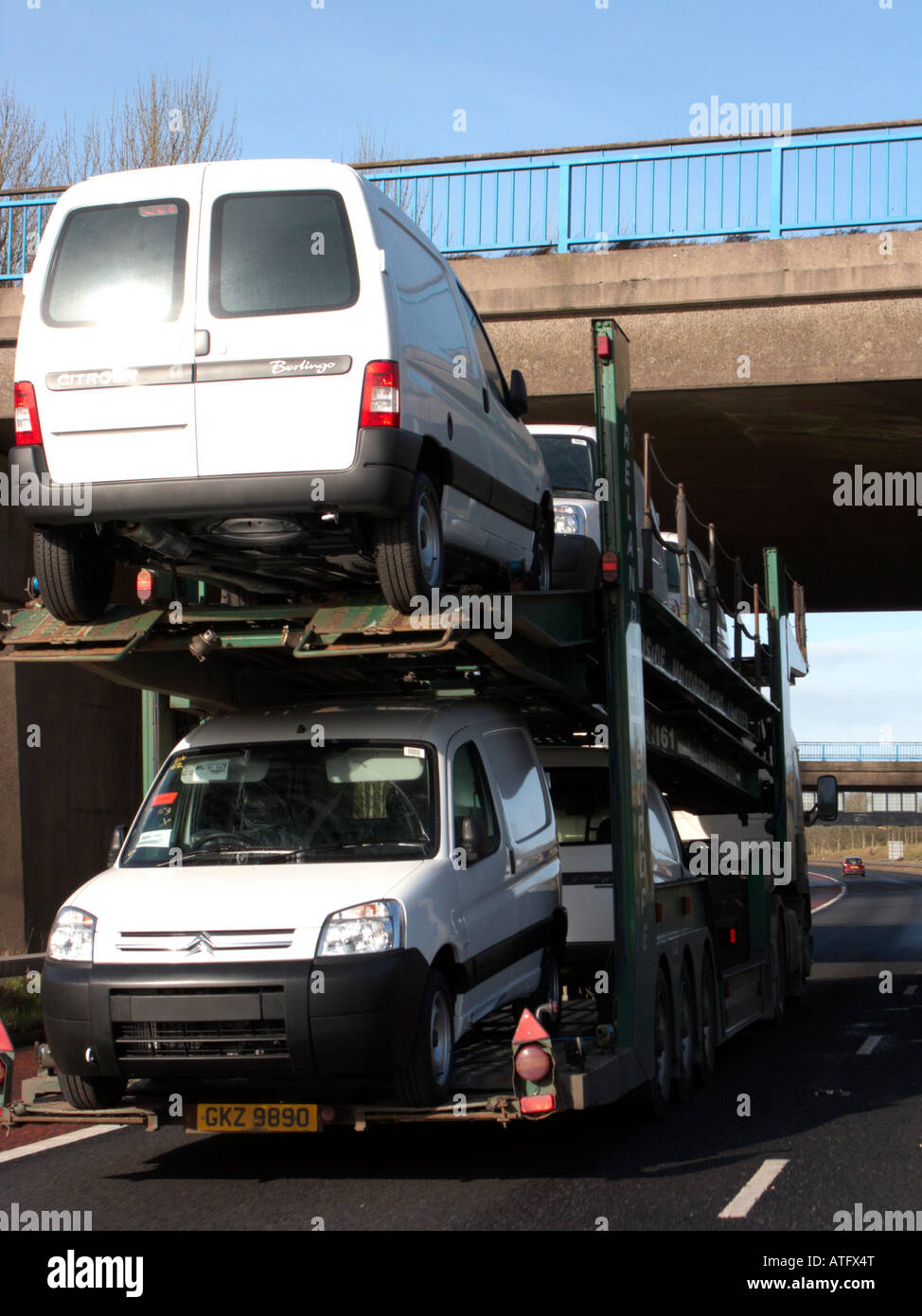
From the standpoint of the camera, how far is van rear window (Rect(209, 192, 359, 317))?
278 inches

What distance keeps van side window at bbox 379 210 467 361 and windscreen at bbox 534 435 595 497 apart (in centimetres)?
432

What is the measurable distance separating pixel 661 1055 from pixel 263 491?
432cm

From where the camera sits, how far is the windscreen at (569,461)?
42.1ft

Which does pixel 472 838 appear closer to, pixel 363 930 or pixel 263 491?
pixel 363 930

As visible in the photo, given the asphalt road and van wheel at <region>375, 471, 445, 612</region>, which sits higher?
van wheel at <region>375, 471, 445, 612</region>

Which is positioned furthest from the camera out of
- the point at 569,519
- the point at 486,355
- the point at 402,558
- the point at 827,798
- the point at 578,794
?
the point at 827,798

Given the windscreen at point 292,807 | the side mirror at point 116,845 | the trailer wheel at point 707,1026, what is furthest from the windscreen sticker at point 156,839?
the trailer wheel at point 707,1026

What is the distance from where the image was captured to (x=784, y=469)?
60.8ft

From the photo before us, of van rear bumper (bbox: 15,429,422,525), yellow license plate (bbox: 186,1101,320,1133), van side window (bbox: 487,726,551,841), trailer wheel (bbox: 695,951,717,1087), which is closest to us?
yellow license plate (bbox: 186,1101,320,1133)

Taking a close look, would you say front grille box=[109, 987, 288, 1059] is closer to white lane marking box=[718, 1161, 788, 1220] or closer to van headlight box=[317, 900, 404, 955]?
van headlight box=[317, 900, 404, 955]

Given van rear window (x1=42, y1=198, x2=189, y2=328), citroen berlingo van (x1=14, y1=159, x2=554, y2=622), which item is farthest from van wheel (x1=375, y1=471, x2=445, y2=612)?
van rear window (x1=42, y1=198, x2=189, y2=328)

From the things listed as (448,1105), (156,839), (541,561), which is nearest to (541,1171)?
(448,1105)

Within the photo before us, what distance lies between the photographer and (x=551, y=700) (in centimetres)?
945

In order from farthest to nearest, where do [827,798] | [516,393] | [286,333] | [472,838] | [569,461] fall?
[827,798] < [569,461] < [516,393] < [472,838] < [286,333]
